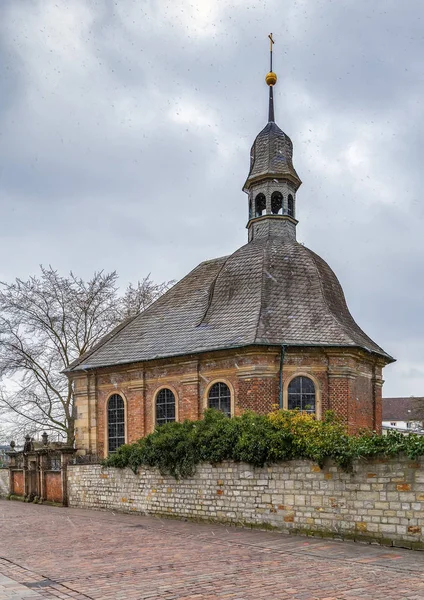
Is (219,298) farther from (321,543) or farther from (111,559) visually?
(111,559)

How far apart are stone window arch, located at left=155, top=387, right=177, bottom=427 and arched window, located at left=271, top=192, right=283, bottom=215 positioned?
9.46 meters

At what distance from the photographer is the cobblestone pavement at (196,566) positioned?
7699 mm

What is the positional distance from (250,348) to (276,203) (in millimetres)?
9129

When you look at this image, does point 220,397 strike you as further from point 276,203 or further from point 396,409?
point 396,409

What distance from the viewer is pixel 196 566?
9.45 m

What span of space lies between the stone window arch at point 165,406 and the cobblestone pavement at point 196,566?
9094 millimetres

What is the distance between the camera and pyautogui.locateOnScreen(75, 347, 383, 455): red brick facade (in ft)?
70.8

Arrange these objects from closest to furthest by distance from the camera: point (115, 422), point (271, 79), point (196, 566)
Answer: point (196, 566)
point (115, 422)
point (271, 79)

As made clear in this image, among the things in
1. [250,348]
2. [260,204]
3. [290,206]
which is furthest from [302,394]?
[260,204]

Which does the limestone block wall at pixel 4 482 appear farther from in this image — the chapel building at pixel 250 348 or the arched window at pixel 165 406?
the arched window at pixel 165 406

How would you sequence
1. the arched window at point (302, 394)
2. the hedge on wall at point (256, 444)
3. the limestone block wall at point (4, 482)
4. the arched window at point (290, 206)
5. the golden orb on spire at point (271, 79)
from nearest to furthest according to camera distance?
the hedge on wall at point (256, 444) < the arched window at point (302, 394) < the arched window at point (290, 206) < the limestone block wall at point (4, 482) < the golden orb on spire at point (271, 79)

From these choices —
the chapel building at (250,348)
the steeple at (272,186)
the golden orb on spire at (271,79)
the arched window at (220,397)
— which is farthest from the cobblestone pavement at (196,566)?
the golden orb on spire at (271,79)

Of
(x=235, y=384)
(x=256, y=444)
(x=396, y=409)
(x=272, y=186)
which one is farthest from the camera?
(x=396, y=409)

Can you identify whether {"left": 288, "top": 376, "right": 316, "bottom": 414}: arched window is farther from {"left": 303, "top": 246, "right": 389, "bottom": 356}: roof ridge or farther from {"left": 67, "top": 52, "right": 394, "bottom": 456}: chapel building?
{"left": 303, "top": 246, "right": 389, "bottom": 356}: roof ridge
